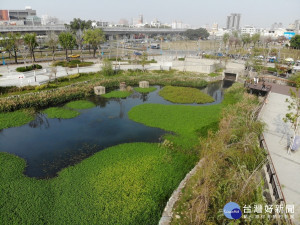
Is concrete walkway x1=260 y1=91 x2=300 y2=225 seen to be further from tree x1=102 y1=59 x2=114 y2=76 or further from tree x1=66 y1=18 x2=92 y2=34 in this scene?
tree x1=66 y1=18 x2=92 y2=34

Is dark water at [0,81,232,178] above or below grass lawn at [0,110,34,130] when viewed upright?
below

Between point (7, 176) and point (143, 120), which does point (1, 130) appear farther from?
point (143, 120)


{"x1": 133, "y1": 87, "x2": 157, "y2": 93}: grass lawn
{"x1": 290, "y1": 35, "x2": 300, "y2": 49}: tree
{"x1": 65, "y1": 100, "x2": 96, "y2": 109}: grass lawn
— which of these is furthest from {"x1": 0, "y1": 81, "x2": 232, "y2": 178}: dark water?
{"x1": 290, "y1": 35, "x2": 300, "y2": 49}: tree

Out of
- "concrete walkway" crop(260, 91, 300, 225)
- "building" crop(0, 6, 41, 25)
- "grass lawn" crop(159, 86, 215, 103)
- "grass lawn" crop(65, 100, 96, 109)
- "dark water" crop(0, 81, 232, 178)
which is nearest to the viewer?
"concrete walkway" crop(260, 91, 300, 225)

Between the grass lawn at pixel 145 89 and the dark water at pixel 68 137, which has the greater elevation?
the grass lawn at pixel 145 89

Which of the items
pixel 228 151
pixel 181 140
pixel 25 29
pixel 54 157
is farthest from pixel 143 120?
pixel 25 29

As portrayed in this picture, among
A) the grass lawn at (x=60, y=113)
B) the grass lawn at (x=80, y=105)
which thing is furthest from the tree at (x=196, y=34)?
the grass lawn at (x=60, y=113)

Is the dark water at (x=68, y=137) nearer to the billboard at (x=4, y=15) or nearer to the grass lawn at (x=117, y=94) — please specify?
the grass lawn at (x=117, y=94)
